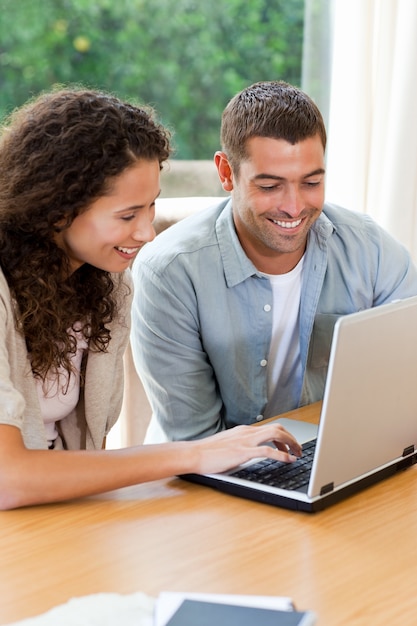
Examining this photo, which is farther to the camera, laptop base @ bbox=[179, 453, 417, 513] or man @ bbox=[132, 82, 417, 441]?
man @ bbox=[132, 82, 417, 441]

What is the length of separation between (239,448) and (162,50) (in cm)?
313

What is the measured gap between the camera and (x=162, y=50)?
13.5 feet

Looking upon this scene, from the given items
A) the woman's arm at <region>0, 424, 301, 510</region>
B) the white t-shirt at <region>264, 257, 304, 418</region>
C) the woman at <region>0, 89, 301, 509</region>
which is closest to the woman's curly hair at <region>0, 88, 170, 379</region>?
the woman at <region>0, 89, 301, 509</region>

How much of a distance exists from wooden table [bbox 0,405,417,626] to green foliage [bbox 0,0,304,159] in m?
2.99

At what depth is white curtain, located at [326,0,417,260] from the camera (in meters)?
2.75

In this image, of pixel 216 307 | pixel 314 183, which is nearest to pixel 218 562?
pixel 216 307

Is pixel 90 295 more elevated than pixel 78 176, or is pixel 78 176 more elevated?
pixel 78 176

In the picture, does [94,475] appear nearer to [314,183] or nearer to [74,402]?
[74,402]

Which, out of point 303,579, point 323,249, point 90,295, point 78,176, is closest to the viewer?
point 303,579

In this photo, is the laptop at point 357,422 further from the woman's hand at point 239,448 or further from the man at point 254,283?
the man at point 254,283

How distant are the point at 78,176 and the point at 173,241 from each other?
0.48 meters

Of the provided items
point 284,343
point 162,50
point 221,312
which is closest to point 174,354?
point 221,312

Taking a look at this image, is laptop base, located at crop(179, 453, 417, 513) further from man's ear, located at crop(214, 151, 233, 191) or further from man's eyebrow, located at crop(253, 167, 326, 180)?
man's ear, located at crop(214, 151, 233, 191)

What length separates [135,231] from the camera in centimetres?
145
